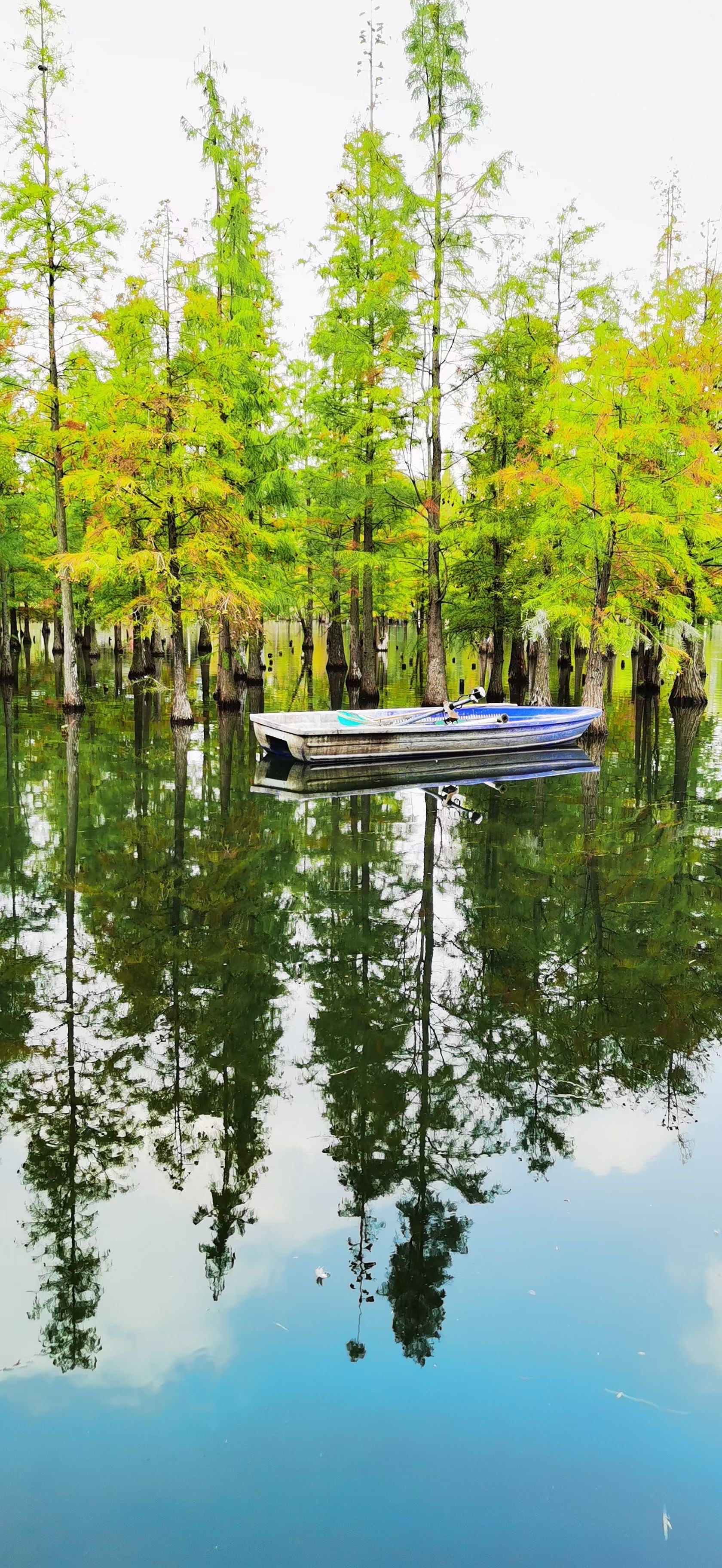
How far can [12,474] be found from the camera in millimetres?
30812

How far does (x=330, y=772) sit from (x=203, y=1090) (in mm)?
12161

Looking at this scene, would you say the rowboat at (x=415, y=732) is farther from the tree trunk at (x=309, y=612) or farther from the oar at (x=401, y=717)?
the tree trunk at (x=309, y=612)

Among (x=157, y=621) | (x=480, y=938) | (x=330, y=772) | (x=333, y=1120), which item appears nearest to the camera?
(x=333, y=1120)

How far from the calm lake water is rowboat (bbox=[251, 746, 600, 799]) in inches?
243

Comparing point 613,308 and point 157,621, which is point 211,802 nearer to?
point 157,621

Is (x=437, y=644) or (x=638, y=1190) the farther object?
(x=437, y=644)

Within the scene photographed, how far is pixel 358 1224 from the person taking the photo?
13.3 ft

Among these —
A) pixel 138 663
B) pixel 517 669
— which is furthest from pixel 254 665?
pixel 517 669

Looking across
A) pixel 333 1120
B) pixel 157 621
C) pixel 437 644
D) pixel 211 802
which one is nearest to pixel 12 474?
pixel 157 621

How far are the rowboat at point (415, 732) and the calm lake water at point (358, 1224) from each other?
24.6 ft

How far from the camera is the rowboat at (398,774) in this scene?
15102 millimetres

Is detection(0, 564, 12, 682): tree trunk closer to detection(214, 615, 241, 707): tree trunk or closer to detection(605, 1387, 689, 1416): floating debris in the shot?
detection(214, 615, 241, 707): tree trunk

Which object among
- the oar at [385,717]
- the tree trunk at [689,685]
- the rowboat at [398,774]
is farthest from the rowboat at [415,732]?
the tree trunk at [689,685]

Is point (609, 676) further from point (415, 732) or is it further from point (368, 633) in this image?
point (415, 732)
